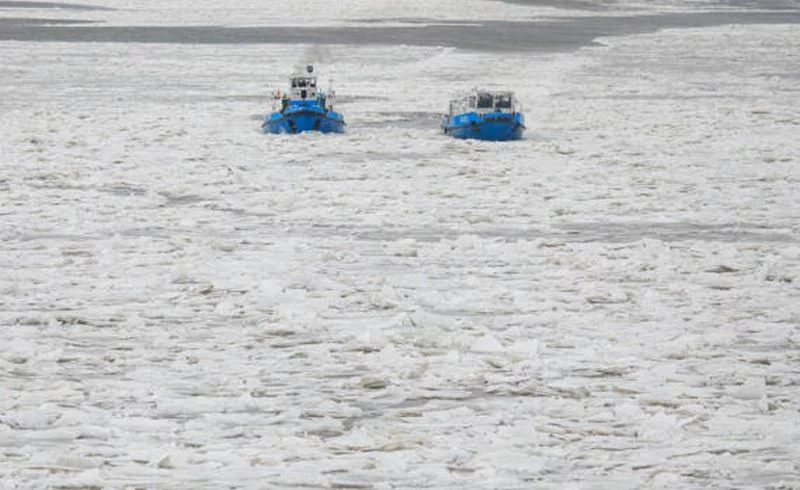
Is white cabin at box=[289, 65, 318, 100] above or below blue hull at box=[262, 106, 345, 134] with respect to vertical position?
above

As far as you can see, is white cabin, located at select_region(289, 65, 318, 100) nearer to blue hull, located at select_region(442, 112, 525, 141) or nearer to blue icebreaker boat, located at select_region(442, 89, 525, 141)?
blue icebreaker boat, located at select_region(442, 89, 525, 141)

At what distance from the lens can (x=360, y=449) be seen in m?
9.68

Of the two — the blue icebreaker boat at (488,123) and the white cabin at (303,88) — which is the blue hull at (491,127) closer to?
the blue icebreaker boat at (488,123)

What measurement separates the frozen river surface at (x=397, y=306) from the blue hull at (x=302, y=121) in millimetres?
671

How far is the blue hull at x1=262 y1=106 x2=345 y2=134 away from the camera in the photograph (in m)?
30.8

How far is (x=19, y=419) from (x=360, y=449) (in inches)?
95.8

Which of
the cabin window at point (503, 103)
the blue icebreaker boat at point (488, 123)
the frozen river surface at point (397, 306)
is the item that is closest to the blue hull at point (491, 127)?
the blue icebreaker boat at point (488, 123)

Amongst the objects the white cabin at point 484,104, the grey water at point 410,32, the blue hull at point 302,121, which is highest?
the white cabin at point 484,104

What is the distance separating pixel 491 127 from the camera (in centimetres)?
3025

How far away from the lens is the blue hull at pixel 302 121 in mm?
30844

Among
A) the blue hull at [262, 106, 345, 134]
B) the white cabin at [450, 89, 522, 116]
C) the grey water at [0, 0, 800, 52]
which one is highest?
the white cabin at [450, 89, 522, 116]

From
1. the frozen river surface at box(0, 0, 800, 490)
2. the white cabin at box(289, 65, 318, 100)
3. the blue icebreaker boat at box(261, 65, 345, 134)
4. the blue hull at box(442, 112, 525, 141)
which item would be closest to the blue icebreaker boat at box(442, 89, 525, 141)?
the blue hull at box(442, 112, 525, 141)

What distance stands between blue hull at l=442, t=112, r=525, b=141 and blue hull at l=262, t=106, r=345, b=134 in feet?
8.88

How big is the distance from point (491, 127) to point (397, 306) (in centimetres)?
1672
